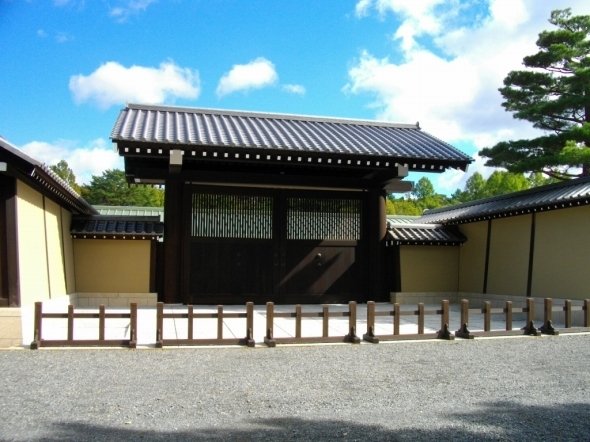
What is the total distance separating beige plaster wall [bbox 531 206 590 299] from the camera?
10.2m

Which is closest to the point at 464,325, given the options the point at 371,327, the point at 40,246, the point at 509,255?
the point at 371,327

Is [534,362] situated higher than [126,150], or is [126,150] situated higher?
[126,150]

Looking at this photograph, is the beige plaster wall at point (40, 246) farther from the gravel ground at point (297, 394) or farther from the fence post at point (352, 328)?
the fence post at point (352, 328)

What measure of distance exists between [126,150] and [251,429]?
7.33m

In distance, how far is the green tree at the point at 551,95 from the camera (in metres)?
17.1

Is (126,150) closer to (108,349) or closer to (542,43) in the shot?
(108,349)

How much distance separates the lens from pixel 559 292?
10695mm

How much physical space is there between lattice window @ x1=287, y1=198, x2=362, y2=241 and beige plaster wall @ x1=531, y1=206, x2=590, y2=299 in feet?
13.3

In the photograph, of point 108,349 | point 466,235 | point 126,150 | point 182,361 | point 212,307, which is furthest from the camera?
point 466,235

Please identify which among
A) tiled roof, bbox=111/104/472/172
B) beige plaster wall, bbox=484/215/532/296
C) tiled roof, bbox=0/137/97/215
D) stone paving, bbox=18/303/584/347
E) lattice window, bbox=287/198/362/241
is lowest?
stone paving, bbox=18/303/584/347

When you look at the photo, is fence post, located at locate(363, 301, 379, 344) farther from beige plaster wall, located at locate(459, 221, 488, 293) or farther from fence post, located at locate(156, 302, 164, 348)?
beige plaster wall, located at locate(459, 221, 488, 293)

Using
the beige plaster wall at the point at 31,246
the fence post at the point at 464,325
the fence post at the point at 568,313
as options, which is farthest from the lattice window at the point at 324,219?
the beige plaster wall at the point at 31,246

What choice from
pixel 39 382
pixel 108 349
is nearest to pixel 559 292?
pixel 108 349

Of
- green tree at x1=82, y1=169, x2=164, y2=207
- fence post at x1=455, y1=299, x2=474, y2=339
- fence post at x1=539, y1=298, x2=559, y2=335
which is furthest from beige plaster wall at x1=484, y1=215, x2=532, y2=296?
green tree at x1=82, y1=169, x2=164, y2=207
